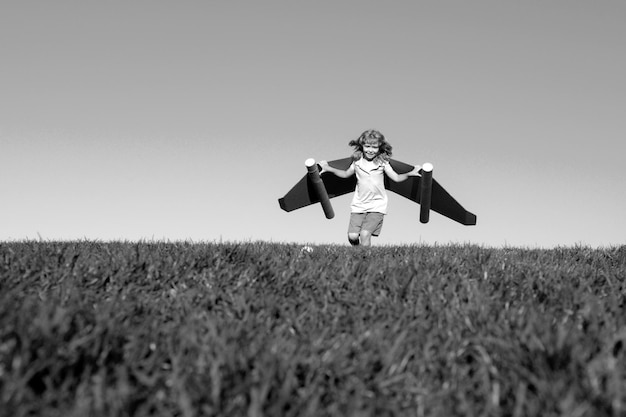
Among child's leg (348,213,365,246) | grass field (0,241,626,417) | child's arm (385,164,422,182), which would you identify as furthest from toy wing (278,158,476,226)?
grass field (0,241,626,417)

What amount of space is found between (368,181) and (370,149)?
609 millimetres

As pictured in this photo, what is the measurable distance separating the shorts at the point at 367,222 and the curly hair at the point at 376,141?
1.06 meters

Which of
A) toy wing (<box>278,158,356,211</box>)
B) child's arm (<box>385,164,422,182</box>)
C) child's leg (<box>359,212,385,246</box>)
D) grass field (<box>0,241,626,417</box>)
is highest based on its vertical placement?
child's arm (<box>385,164,422,182</box>)

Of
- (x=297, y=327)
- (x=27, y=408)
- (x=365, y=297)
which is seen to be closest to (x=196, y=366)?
(x=27, y=408)

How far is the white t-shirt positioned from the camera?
429 inches

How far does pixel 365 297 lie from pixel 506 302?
0.79 meters

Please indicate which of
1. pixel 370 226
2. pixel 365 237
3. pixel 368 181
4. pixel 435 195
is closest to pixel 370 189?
pixel 368 181

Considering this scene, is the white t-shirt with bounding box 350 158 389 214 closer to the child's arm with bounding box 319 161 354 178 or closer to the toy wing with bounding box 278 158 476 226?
the child's arm with bounding box 319 161 354 178

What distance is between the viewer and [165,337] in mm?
2541

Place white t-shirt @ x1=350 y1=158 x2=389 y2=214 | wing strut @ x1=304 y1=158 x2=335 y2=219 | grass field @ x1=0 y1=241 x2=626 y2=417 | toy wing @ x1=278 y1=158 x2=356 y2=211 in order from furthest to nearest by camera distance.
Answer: toy wing @ x1=278 y1=158 x2=356 y2=211 < white t-shirt @ x1=350 y1=158 x2=389 y2=214 < wing strut @ x1=304 y1=158 x2=335 y2=219 < grass field @ x1=0 y1=241 x2=626 y2=417

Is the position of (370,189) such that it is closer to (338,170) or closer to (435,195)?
(338,170)

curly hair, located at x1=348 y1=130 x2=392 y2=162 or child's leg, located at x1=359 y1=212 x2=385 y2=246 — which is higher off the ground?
curly hair, located at x1=348 y1=130 x2=392 y2=162

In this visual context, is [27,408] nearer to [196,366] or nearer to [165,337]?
[196,366]

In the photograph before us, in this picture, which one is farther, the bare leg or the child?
the child
